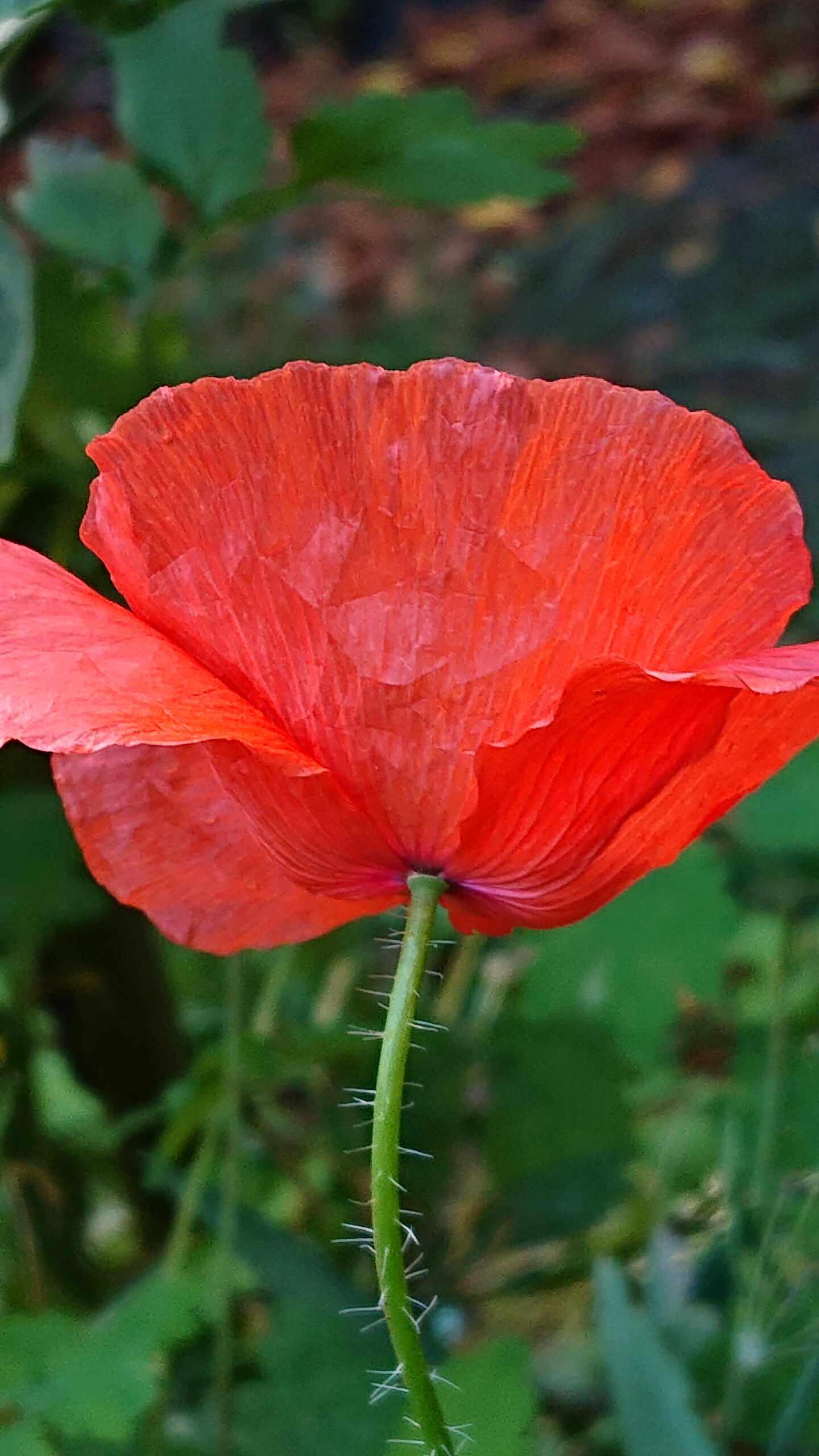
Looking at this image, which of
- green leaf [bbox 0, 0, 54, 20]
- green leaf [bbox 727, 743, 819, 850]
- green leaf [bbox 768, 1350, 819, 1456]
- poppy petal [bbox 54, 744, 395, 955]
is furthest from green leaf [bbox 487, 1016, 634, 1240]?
green leaf [bbox 0, 0, 54, 20]

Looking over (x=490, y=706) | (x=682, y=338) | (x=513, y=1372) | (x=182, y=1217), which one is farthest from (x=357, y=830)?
(x=682, y=338)

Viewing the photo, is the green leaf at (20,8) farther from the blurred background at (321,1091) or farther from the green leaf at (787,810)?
the green leaf at (787,810)

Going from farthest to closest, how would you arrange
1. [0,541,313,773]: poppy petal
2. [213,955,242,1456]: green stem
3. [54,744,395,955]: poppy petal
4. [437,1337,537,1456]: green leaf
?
[213,955,242,1456]: green stem < [437,1337,537,1456]: green leaf < [54,744,395,955]: poppy petal < [0,541,313,773]: poppy petal

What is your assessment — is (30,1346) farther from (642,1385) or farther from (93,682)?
(93,682)

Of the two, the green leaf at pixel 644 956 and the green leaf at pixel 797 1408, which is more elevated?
the green leaf at pixel 797 1408

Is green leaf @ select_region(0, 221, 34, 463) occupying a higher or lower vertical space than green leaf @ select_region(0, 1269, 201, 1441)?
higher

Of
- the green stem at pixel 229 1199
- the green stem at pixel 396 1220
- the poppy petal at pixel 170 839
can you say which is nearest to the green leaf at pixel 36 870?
the green stem at pixel 229 1199

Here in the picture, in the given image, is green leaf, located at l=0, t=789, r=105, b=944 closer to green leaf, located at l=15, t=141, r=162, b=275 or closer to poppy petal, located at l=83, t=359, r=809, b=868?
green leaf, located at l=15, t=141, r=162, b=275

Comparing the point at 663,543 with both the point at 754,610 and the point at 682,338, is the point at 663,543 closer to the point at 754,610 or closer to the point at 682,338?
the point at 754,610
